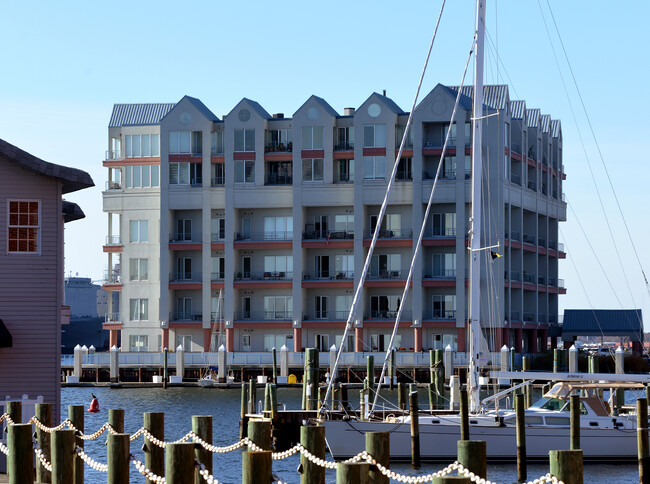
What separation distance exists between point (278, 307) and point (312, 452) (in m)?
92.3

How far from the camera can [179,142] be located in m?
112

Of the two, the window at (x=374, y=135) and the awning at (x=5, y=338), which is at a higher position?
the window at (x=374, y=135)

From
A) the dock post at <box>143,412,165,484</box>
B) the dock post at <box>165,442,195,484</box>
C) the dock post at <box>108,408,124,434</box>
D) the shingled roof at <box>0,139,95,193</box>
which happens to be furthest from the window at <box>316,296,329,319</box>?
the dock post at <box>165,442,195,484</box>

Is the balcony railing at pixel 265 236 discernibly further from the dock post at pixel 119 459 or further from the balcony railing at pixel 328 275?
the dock post at pixel 119 459

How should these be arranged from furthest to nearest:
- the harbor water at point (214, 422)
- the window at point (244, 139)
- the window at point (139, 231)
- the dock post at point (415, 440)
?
1. the window at point (139, 231)
2. the window at point (244, 139)
3. the harbor water at point (214, 422)
4. the dock post at point (415, 440)

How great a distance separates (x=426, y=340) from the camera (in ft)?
357

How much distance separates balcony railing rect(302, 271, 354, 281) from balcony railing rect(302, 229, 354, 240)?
3078mm

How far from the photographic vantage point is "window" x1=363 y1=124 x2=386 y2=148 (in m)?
108

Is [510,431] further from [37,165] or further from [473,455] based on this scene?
[473,455]

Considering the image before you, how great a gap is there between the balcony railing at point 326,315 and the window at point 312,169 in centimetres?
1149

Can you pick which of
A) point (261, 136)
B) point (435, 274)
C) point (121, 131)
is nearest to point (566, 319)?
point (435, 274)

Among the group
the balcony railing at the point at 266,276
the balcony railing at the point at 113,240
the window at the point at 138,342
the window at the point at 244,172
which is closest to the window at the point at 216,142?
the window at the point at 244,172

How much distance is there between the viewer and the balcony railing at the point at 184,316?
112812 millimetres

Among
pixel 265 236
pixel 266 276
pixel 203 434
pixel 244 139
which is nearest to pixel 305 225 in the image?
pixel 265 236
